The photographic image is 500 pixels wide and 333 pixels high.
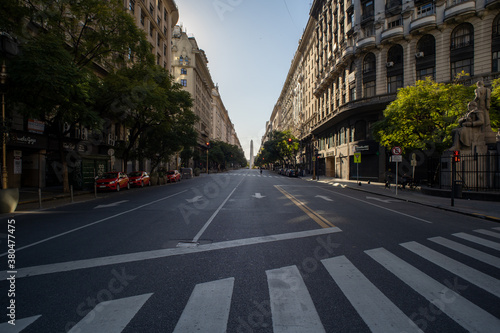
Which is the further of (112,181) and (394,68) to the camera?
(394,68)

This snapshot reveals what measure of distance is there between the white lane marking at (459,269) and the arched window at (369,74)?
Result: 29010 mm

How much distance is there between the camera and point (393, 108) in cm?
1944

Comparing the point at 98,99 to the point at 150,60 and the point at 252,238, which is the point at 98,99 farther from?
the point at 252,238

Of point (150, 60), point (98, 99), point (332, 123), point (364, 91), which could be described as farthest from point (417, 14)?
point (98, 99)

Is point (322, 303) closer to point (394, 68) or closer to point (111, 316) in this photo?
point (111, 316)

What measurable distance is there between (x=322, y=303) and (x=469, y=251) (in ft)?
13.4

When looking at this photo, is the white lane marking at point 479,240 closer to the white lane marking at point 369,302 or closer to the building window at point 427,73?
the white lane marking at point 369,302

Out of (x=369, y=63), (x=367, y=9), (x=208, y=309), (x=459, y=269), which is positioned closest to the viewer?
(x=208, y=309)

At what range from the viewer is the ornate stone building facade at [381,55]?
24.0m

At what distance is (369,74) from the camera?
30344mm

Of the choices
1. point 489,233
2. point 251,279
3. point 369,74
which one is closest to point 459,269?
point 251,279

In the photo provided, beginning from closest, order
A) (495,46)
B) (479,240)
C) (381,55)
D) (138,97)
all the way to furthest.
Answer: (479,240)
(138,97)
(495,46)
(381,55)

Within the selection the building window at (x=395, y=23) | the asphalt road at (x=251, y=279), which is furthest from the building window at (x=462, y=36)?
the asphalt road at (x=251, y=279)

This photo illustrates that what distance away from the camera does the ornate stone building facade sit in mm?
24047
